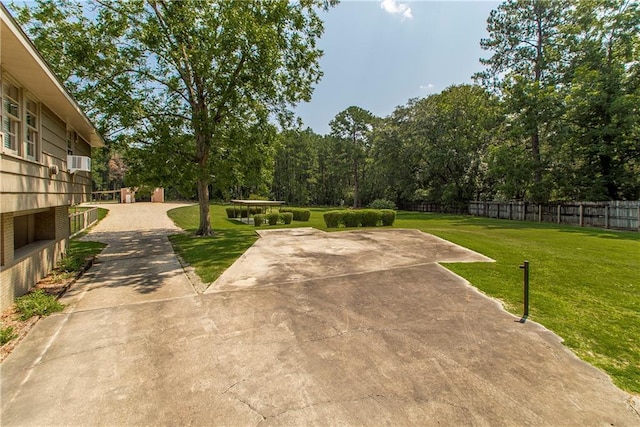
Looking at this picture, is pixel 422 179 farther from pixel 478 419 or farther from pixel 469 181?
pixel 478 419

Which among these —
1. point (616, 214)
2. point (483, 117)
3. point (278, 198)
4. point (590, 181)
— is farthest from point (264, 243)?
point (278, 198)

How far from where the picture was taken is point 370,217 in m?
16.0

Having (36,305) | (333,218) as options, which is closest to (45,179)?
(36,305)

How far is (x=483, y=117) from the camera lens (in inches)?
1105

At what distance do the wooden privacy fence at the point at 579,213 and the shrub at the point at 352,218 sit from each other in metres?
15.9

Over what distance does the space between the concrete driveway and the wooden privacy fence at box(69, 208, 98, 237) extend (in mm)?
10502

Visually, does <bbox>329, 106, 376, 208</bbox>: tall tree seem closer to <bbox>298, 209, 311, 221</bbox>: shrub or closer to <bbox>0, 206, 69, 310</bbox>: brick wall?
<bbox>298, 209, 311, 221</bbox>: shrub

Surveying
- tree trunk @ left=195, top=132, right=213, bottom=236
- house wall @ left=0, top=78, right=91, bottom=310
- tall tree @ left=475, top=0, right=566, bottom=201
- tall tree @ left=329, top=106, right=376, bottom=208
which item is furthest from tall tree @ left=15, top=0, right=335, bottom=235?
tall tree @ left=329, top=106, right=376, bottom=208

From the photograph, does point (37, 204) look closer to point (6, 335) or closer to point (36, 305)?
point (36, 305)

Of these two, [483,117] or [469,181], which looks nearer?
[483,117]

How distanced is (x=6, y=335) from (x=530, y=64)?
36.4 metres

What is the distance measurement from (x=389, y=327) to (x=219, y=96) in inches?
446

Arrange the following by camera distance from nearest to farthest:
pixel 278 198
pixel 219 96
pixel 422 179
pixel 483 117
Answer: pixel 219 96, pixel 483 117, pixel 422 179, pixel 278 198

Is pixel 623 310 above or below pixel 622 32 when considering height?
below
